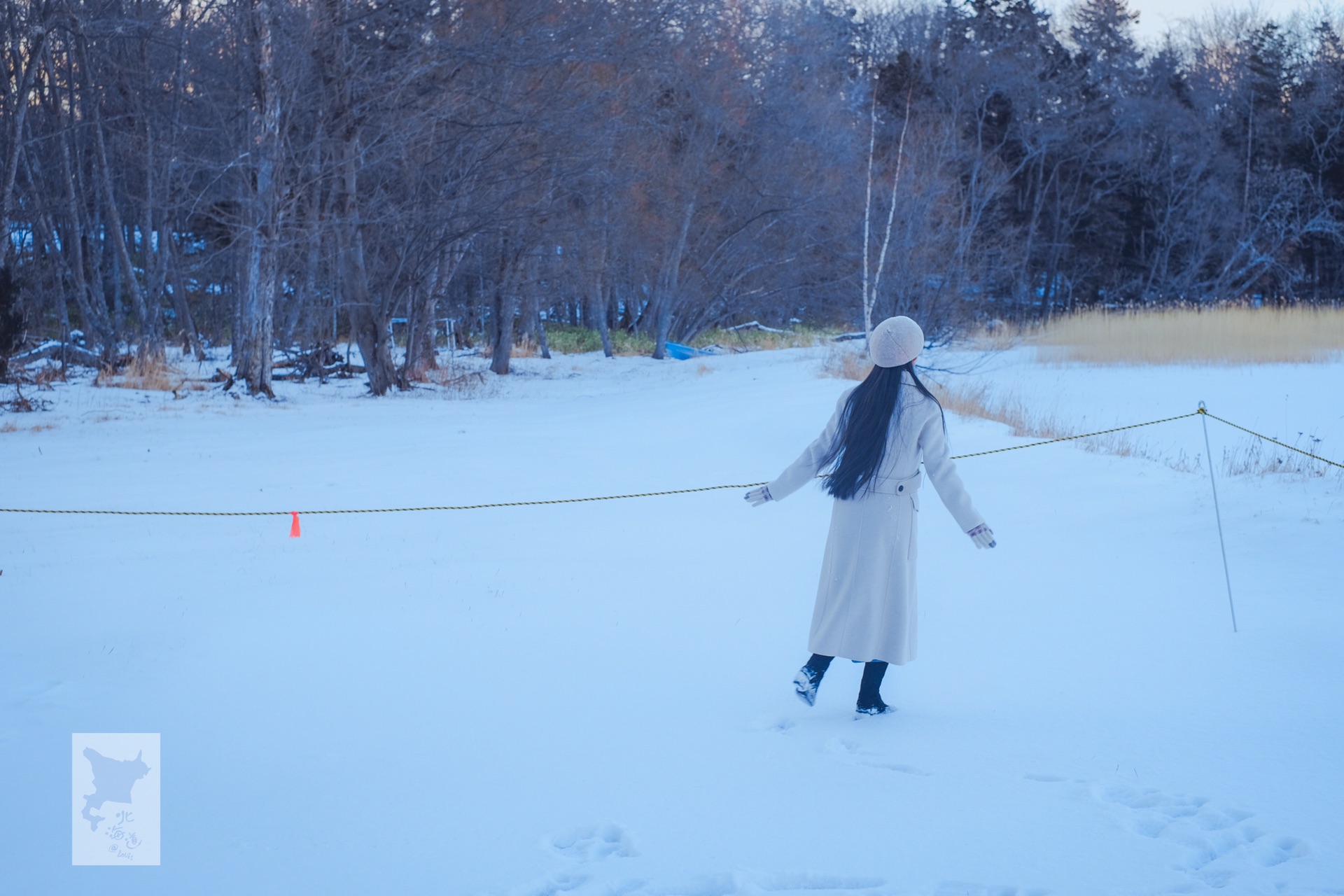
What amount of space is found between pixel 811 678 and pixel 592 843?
1542mm

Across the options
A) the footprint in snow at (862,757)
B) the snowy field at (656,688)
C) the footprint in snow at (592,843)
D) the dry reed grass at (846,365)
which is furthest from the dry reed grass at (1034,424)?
the footprint in snow at (592,843)

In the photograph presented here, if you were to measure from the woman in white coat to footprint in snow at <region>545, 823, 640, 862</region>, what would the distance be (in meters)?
1.41

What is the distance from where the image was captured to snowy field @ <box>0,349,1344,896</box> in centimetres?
357

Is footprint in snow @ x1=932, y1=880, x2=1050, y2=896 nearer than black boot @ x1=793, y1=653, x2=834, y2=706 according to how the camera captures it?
Yes

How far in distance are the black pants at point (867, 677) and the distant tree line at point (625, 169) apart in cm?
1431

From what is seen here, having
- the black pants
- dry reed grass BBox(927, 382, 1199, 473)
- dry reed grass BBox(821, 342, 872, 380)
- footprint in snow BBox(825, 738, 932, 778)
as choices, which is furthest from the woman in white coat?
dry reed grass BBox(821, 342, 872, 380)

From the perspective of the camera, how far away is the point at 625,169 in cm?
2395

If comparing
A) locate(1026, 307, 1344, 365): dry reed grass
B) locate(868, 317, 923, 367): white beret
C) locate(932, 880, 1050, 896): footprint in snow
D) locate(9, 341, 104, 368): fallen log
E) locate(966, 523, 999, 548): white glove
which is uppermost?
locate(1026, 307, 1344, 365): dry reed grass

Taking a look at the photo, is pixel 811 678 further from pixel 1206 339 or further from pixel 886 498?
pixel 1206 339

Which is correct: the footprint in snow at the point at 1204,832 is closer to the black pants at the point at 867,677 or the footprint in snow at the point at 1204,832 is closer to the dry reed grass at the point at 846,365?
the black pants at the point at 867,677

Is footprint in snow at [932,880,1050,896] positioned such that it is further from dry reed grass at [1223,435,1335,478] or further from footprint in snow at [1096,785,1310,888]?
dry reed grass at [1223,435,1335,478]

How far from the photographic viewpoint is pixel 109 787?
396 centimetres

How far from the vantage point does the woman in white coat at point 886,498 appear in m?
4.62

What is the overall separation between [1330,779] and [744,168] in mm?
29624
